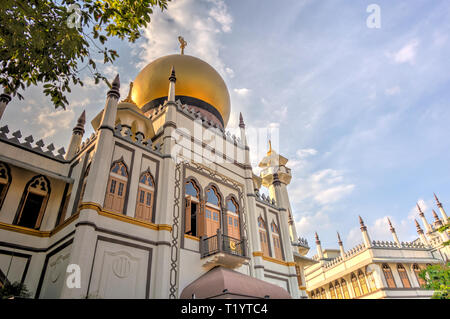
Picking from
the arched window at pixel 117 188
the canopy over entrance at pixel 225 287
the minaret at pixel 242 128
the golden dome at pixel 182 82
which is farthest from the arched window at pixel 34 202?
the minaret at pixel 242 128

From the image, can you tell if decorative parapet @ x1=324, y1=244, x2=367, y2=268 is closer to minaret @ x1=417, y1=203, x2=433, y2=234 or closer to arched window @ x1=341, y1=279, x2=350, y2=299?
arched window @ x1=341, y1=279, x2=350, y2=299

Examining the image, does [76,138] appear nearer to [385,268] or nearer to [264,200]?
[264,200]

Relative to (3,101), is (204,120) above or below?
above

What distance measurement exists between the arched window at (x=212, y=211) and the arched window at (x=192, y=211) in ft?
1.21

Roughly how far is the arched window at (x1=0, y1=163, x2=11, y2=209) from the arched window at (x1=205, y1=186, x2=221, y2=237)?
7380 mm

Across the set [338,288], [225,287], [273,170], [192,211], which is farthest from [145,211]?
[338,288]

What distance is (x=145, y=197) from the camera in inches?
459

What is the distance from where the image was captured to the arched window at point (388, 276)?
24022 millimetres

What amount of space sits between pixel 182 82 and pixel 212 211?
26.7ft

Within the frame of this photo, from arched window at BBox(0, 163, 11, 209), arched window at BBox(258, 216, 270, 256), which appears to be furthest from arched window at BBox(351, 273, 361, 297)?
arched window at BBox(0, 163, 11, 209)

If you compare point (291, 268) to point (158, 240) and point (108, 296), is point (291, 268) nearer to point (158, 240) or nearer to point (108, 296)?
point (158, 240)

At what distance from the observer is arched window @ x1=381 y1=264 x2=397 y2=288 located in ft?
78.8

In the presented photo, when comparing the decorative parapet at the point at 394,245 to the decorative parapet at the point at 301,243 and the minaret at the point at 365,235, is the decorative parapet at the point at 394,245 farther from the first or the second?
the decorative parapet at the point at 301,243
